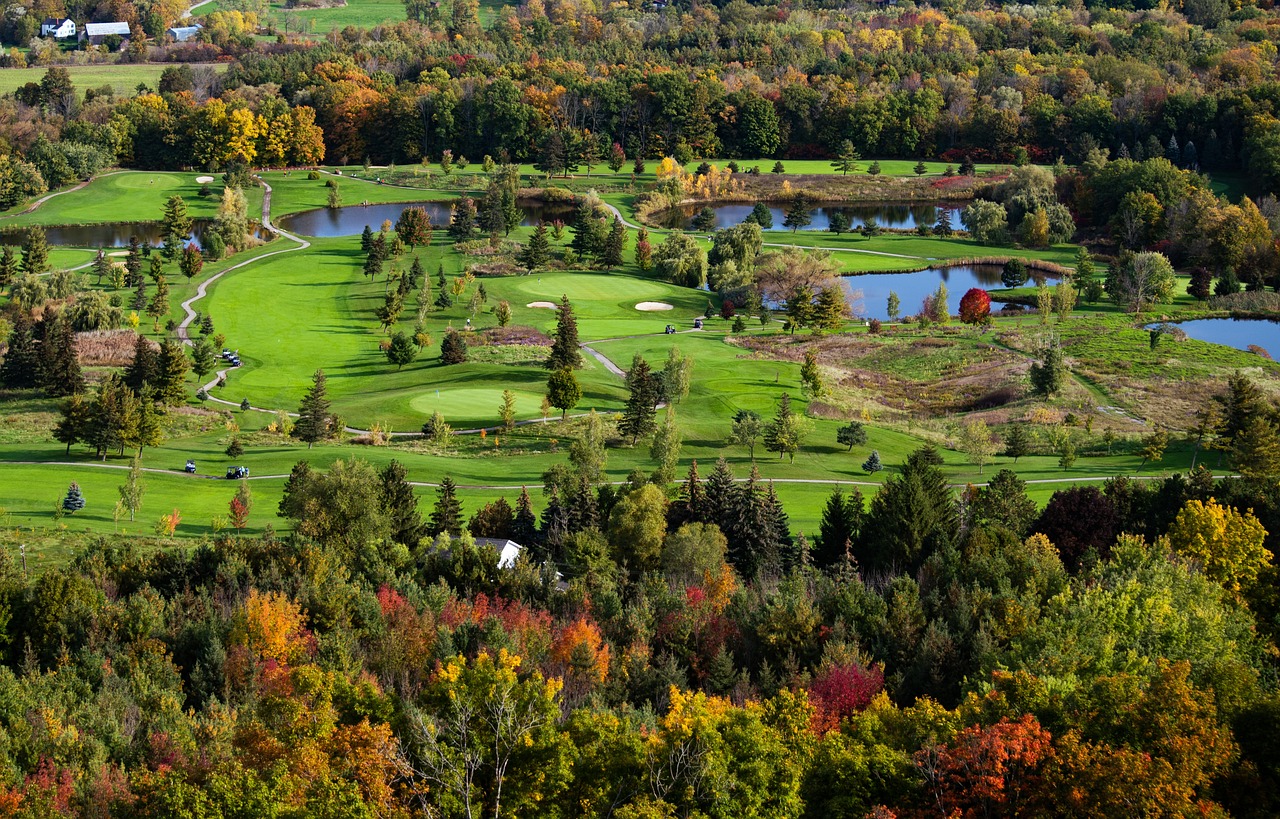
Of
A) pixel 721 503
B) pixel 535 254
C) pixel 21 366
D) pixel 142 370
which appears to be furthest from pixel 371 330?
pixel 721 503

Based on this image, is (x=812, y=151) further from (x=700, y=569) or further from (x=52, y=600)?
(x=52, y=600)

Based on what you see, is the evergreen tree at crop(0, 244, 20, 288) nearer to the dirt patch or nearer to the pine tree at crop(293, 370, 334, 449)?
the dirt patch

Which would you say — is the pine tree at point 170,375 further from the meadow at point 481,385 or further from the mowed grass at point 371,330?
the mowed grass at point 371,330

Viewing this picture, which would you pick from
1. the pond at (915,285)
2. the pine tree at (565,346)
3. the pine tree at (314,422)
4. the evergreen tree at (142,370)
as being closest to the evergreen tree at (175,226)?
the evergreen tree at (142,370)

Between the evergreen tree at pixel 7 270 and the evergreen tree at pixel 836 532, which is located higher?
the evergreen tree at pixel 7 270

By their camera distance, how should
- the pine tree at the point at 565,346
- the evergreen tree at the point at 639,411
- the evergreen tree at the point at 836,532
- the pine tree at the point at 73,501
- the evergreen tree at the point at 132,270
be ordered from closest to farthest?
1. the pine tree at the point at 73,501
2. the evergreen tree at the point at 836,532
3. the evergreen tree at the point at 639,411
4. the pine tree at the point at 565,346
5. the evergreen tree at the point at 132,270

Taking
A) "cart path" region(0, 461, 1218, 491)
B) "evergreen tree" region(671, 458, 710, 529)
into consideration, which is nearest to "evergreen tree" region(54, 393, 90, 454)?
"cart path" region(0, 461, 1218, 491)

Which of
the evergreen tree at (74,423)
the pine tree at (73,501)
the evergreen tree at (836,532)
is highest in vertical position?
the evergreen tree at (74,423)

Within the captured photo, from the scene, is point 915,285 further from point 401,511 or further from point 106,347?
point 401,511
